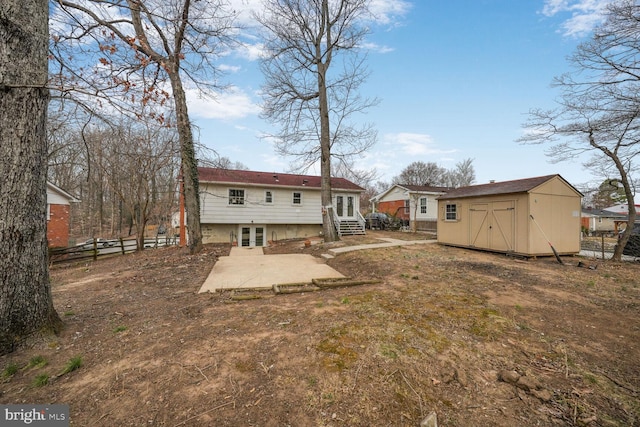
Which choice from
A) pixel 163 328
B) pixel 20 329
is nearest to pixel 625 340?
pixel 163 328

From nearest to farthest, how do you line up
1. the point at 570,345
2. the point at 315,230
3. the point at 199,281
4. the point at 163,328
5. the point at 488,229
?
the point at 570,345, the point at 163,328, the point at 199,281, the point at 488,229, the point at 315,230

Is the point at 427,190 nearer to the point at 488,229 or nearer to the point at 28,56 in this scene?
the point at 488,229

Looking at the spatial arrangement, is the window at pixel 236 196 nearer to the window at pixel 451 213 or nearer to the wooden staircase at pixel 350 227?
the wooden staircase at pixel 350 227

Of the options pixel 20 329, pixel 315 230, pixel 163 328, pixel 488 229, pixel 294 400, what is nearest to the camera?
pixel 294 400

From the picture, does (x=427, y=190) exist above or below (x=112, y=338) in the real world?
above

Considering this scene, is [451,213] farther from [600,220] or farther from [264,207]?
[600,220]

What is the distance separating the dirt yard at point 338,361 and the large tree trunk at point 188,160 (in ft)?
16.3

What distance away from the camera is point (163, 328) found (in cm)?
344

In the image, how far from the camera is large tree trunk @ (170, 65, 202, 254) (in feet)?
31.8

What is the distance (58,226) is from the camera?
44.4ft

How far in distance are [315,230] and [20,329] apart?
15.2m

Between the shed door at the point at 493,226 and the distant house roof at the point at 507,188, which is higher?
the distant house roof at the point at 507,188

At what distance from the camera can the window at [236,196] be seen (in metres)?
15.0

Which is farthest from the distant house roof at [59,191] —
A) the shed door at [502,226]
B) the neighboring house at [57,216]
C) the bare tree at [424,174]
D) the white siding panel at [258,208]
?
the bare tree at [424,174]
